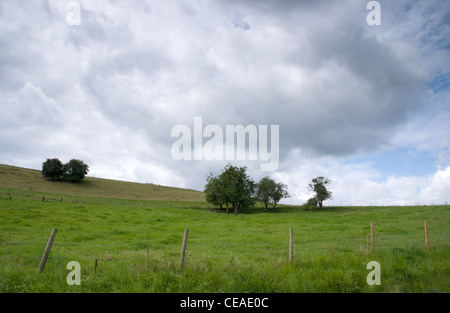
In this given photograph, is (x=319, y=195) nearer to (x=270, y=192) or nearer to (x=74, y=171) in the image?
(x=270, y=192)

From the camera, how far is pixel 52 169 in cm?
7531

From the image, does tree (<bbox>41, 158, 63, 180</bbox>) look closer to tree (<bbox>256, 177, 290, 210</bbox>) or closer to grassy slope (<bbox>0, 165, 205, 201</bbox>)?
grassy slope (<bbox>0, 165, 205, 201</bbox>)

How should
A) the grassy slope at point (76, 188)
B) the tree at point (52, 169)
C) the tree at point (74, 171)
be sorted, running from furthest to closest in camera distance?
the tree at point (74, 171) → the tree at point (52, 169) → the grassy slope at point (76, 188)

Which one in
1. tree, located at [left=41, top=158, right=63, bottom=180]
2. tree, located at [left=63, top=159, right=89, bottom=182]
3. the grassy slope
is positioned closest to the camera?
the grassy slope

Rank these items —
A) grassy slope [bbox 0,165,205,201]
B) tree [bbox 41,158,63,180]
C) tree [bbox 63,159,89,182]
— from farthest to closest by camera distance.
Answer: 1. tree [bbox 63,159,89,182]
2. tree [bbox 41,158,63,180]
3. grassy slope [bbox 0,165,205,201]

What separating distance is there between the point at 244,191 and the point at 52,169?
2000 inches

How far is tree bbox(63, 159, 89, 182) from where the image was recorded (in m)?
78.6

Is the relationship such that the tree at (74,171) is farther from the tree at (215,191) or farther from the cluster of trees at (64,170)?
the tree at (215,191)

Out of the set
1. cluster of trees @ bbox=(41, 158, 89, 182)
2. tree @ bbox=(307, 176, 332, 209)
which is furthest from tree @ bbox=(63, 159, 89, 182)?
tree @ bbox=(307, 176, 332, 209)

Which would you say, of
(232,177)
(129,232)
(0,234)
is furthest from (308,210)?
(0,234)

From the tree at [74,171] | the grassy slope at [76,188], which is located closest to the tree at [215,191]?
the grassy slope at [76,188]

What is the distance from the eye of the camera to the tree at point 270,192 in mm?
73562
